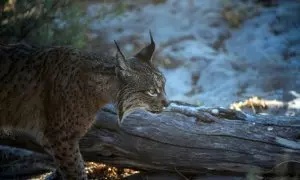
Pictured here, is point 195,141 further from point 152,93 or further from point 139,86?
point 139,86

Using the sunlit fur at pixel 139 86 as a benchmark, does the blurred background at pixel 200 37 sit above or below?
above

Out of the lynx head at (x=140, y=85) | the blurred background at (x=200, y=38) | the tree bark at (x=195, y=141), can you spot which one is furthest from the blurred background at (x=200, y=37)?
the lynx head at (x=140, y=85)

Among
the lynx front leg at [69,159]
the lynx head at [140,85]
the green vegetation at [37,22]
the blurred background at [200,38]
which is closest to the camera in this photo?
the lynx head at [140,85]

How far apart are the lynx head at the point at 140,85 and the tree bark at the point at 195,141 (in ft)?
1.37

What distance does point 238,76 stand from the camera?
905 centimetres

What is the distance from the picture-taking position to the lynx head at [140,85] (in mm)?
4809

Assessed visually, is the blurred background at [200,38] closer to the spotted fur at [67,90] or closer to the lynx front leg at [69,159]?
the lynx front leg at [69,159]

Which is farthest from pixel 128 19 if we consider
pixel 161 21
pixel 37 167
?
pixel 37 167

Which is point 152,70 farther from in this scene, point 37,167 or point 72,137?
point 37,167

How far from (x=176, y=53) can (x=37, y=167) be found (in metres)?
4.62

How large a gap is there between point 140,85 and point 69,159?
1.02m

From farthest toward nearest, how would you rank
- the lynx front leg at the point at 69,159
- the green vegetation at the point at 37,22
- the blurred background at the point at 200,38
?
1. the blurred background at the point at 200,38
2. the green vegetation at the point at 37,22
3. the lynx front leg at the point at 69,159

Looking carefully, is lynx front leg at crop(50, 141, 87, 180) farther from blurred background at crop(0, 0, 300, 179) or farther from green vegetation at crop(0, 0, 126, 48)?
green vegetation at crop(0, 0, 126, 48)

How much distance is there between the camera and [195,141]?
5215 millimetres
